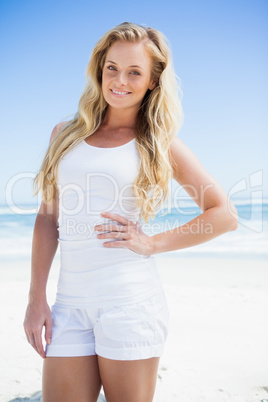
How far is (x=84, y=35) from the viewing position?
72.5 feet

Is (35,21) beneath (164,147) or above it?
above

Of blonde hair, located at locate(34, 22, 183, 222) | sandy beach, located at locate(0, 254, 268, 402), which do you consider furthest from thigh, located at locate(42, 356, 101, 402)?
sandy beach, located at locate(0, 254, 268, 402)

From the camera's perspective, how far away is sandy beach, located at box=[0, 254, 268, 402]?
3.42 metres

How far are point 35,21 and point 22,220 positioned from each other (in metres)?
10.9

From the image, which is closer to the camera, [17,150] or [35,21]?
[35,21]

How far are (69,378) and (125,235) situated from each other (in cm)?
60

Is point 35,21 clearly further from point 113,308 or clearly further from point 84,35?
point 113,308

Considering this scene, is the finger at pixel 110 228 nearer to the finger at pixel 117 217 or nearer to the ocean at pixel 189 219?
the finger at pixel 117 217

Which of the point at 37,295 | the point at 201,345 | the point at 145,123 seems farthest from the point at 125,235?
the point at 201,345

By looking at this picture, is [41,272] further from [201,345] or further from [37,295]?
[201,345]

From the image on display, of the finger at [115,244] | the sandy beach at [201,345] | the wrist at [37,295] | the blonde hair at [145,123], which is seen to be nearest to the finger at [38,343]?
the wrist at [37,295]

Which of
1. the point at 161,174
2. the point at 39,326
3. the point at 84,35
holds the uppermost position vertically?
the point at 84,35

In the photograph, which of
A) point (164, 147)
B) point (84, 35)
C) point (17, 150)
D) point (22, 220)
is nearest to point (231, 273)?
point (164, 147)

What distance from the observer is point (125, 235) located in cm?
172
